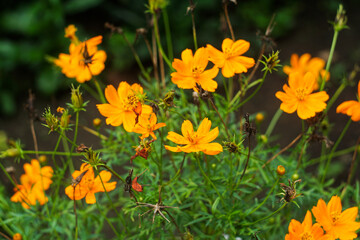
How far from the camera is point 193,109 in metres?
1.22

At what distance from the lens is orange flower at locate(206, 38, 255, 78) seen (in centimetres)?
103

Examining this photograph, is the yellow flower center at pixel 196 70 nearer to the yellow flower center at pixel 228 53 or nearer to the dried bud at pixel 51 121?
the yellow flower center at pixel 228 53

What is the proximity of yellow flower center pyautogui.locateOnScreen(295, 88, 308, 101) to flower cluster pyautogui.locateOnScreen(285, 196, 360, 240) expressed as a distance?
9.9 inches

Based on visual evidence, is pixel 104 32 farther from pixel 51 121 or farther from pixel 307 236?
pixel 307 236

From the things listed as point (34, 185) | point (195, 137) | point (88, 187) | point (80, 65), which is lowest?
point (34, 185)

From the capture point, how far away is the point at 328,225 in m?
0.96

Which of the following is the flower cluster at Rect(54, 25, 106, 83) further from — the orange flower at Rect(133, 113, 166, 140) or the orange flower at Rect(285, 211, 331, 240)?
the orange flower at Rect(285, 211, 331, 240)

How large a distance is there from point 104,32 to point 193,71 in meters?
2.34

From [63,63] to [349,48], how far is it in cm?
243

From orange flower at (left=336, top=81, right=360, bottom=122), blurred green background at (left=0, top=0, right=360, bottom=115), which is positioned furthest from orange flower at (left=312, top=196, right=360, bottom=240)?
blurred green background at (left=0, top=0, right=360, bottom=115)

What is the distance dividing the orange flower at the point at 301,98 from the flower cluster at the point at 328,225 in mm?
219

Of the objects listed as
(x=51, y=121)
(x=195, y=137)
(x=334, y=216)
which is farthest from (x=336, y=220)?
(x=51, y=121)

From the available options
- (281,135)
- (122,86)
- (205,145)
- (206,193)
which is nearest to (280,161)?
(206,193)

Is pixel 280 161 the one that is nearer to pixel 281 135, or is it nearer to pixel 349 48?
pixel 281 135
